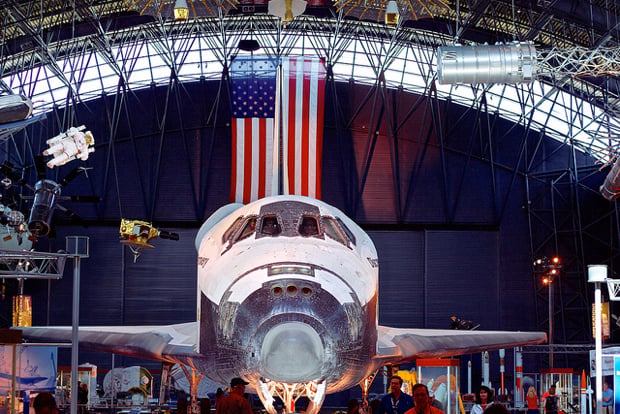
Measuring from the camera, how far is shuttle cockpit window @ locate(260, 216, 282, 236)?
8688 mm

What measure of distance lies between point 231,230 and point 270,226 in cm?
59

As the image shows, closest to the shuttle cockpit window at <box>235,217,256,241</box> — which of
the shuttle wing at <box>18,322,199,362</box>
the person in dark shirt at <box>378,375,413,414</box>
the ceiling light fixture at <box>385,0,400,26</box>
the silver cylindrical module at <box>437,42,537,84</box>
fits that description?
the shuttle wing at <box>18,322,199,362</box>

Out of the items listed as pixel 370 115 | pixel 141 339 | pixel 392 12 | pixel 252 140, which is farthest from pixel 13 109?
pixel 370 115

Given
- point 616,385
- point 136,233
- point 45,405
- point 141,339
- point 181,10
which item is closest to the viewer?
point 45,405

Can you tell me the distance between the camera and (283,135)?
62.1 feet

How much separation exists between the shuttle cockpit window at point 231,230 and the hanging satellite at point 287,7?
15.7ft

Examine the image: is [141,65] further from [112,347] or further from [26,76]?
[112,347]

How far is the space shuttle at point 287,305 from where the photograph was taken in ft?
23.2

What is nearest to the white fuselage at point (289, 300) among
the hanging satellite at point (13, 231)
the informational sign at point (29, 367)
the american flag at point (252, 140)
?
the informational sign at point (29, 367)

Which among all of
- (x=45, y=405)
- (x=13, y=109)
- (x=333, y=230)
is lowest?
(x=45, y=405)

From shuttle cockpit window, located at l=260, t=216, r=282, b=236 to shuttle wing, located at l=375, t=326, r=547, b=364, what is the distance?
1575 millimetres

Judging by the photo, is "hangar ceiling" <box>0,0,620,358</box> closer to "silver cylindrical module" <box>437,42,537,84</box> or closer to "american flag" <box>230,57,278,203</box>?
"american flag" <box>230,57,278,203</box>

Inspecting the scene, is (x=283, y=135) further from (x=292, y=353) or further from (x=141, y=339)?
(x=292, y=353)

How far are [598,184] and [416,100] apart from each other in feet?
23.3
